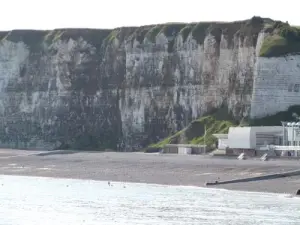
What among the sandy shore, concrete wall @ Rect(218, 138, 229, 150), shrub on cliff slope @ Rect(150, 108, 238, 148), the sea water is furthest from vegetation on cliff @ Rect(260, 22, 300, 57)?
the sea water

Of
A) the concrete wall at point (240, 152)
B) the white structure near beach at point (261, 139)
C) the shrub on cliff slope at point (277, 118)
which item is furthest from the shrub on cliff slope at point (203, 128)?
the concrete wall at point (240, 152)

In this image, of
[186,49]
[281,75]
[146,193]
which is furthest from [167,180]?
[186,49]

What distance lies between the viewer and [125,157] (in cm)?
8406

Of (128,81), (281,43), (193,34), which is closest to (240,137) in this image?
(281,43)

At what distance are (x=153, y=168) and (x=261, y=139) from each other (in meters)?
12.9

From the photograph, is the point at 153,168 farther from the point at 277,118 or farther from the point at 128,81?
the point at 128,81

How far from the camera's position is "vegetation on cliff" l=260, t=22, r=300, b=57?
91.3 meters

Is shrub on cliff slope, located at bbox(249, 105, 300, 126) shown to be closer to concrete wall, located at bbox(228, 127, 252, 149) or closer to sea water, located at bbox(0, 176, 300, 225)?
concrete wall, located at bbox(228, 127, 252, 149)

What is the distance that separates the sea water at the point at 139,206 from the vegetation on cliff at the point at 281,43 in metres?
31.4

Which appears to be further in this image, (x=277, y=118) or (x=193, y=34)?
(x=193, y=34)

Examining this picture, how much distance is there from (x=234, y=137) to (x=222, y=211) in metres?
36.4

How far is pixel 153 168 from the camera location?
72.9 m

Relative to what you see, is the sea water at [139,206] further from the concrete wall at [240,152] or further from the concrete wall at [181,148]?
the concrete wall at [181,148]

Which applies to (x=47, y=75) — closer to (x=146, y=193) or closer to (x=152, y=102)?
(x=152, y=102)
